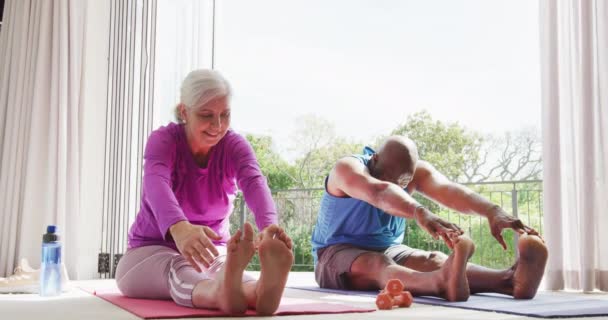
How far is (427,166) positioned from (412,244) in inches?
219

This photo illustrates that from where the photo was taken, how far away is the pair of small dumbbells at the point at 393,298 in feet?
5.81

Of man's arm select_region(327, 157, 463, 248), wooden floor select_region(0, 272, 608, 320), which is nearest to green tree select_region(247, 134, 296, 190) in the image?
man's arm select_region(327, 157, 463, 248)

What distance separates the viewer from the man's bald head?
2.42 m

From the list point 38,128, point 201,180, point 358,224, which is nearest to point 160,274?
point 201,180

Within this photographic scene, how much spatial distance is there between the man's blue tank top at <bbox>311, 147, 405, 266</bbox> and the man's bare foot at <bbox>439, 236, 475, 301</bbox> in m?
0.61

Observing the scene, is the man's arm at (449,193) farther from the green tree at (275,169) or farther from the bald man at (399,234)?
the green tree at (275,169)

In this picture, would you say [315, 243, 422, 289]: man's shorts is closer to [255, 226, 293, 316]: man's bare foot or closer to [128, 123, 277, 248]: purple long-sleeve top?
[128, 123, 277, 248]: purple long-sleeve top

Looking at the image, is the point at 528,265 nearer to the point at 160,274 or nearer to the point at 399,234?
the point at 399,234

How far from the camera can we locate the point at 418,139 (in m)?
10.9

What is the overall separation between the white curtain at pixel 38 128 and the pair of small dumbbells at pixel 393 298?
264 centimetres

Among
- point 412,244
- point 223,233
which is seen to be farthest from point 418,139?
point 223,233

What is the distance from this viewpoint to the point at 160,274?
1878 mm

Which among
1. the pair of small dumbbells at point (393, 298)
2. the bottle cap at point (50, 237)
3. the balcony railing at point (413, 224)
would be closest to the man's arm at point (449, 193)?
the pair of small dumbbells at point (393, 298)

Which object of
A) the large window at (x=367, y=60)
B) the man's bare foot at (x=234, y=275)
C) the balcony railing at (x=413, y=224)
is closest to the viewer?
the man's bare foot at (x=234, y=275)
